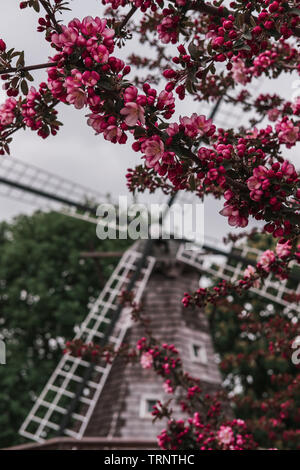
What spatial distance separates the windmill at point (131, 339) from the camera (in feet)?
31.8

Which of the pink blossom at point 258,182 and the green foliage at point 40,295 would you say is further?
the green foliage at point 40,295

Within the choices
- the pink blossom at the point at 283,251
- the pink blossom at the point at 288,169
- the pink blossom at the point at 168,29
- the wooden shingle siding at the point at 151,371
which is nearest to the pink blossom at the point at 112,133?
the pink blossom at the point at 288,169

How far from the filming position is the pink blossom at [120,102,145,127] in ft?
6.44

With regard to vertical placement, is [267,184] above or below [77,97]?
below

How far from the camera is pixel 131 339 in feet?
35.6

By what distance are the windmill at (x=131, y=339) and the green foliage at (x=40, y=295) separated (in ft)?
15.8

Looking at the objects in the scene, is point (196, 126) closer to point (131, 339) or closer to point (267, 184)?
point (267, 184)

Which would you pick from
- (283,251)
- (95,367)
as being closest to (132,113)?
(283,251)

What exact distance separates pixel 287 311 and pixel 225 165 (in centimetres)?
1689

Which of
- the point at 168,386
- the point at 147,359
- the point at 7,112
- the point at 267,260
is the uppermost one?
the point at 7,112

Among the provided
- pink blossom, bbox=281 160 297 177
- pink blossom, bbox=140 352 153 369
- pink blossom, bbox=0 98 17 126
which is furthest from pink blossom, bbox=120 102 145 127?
pink blossom, bbox=140 352 153 369

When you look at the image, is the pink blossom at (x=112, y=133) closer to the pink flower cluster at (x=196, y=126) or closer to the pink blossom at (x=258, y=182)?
the pink flower cluster at (x=196, y=126)

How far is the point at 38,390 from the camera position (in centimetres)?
1620

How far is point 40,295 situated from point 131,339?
7.72 meters
